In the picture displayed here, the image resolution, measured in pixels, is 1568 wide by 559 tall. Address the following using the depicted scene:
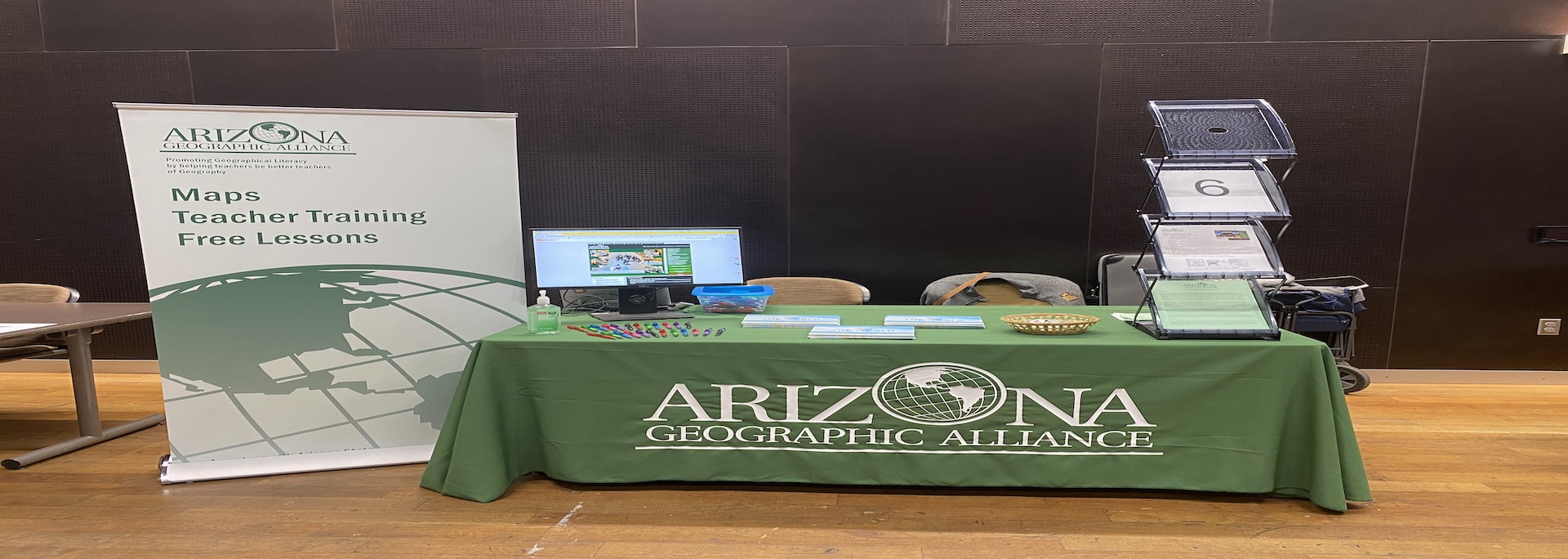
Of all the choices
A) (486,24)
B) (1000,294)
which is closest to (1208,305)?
(1000,294)

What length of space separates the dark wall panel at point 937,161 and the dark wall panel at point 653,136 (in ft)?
0.59

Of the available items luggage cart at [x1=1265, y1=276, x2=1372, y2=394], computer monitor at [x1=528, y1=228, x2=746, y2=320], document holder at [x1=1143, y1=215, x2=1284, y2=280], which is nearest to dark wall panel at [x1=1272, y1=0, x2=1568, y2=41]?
luggage cart at [x1=1265, y1=276, x2=1372, y2=394]

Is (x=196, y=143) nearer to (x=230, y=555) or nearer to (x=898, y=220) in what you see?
(x=230, y=555)

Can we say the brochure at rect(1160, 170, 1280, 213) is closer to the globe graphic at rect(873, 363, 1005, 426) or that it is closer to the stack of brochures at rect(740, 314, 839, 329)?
the globe graphic at rect(873, 363, 1005, 426)

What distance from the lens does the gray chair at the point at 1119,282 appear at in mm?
3844

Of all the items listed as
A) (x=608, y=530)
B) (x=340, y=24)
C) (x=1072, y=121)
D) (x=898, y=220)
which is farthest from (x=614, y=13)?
(x=608, y=530)

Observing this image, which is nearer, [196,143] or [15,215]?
[196,143]

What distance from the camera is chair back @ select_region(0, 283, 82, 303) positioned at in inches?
132

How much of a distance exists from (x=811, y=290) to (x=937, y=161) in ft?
3.71

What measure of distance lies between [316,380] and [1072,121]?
13.1 feet

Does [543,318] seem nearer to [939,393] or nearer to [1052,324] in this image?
[939,393]

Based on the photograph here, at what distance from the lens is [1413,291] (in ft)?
13.0

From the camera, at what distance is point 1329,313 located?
3.63 metres

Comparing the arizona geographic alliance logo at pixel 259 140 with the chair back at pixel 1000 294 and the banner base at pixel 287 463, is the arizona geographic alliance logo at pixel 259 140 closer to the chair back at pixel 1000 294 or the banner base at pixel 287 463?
the banner base at pixel 287 463
